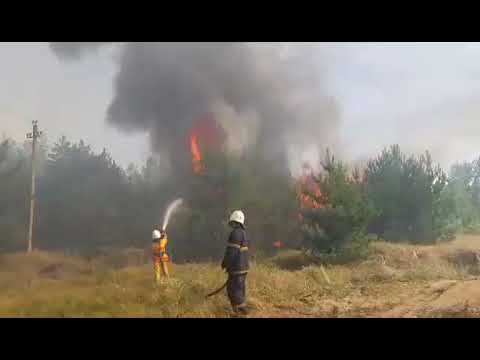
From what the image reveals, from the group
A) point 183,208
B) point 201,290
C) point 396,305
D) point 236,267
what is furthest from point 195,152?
point 396,305

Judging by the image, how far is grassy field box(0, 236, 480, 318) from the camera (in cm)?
706

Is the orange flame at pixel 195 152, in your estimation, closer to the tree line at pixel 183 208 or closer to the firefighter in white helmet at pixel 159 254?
the tree line at pixel 183 208

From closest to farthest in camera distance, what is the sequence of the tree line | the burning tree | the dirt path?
the dirt path
the tree line
the burning tree

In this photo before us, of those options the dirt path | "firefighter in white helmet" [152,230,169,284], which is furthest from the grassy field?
"firefighter in white helmet" [152,230,169,284]

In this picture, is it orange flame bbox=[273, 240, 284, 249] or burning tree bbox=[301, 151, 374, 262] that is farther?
orange flame bbox=[273, 240, 284, 249]

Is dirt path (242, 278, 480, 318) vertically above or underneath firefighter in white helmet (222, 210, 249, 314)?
underneath

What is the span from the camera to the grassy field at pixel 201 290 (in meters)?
7.06

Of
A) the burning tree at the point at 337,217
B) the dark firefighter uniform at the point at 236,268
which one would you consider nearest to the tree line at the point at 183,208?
the burning tree at the point at 337,217

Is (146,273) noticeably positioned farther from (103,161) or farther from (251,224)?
(251,224)

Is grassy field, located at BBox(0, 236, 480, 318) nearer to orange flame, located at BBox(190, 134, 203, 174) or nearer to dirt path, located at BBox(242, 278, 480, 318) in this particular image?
dirt path, located at BBox(242, 278, 480, 318)
